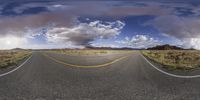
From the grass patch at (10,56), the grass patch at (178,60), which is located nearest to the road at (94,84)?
the grass patch at (10,56)

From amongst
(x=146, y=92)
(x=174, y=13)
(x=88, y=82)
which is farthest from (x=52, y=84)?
(x=174, y=13)

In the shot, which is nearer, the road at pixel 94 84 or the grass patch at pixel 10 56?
the grass patch at pixel 10 56

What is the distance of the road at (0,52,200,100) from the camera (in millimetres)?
7820

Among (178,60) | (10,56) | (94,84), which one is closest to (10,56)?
(10,56)

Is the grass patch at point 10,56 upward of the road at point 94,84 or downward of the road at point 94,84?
upward

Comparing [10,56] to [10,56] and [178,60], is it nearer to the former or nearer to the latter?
[10,56]

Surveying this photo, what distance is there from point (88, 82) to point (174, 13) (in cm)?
197

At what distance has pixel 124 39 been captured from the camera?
277 inches

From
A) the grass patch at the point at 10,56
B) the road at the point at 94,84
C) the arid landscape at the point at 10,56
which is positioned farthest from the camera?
the road at the point at 94,84

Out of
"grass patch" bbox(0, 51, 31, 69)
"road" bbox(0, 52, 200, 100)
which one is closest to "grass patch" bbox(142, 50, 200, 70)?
"road" bbox(0, 52, 200, 100)

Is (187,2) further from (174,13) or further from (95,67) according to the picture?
(95,67)

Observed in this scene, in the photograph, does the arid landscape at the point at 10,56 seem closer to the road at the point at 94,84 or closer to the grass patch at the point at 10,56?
the grass patch at the point at 10,56

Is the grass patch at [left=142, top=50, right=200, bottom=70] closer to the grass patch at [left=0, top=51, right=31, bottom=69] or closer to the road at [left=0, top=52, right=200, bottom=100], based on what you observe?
Answer: the road at [left=0, top=52, right=200, bottom=100]

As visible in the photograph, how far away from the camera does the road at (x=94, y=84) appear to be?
7.82 m
